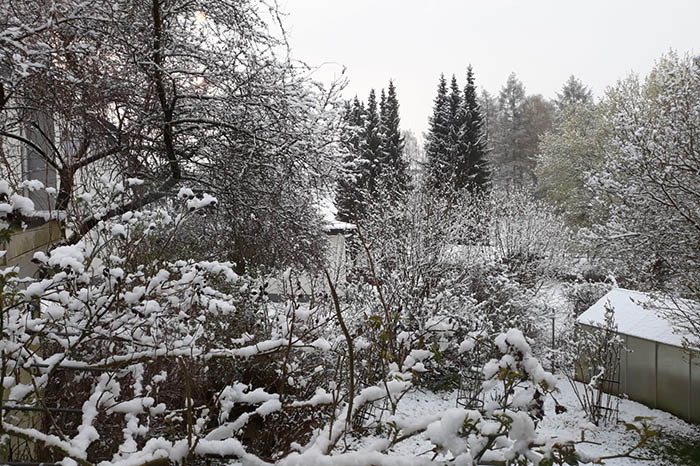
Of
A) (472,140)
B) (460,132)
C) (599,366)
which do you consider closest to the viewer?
(599,366)

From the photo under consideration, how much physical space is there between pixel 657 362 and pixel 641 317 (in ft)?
3.14

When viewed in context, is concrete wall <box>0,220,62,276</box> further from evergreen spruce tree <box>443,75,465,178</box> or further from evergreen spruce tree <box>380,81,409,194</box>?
evergreen spruce tree <box>443,75,465,178</box>

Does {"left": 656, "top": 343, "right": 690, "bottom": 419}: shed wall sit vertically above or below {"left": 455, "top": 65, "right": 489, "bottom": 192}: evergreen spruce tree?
below

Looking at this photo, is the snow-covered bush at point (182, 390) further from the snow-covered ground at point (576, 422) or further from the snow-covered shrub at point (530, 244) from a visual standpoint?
the snow-covered shrub at point (530, 244)

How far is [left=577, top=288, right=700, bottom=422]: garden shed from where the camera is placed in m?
8.77

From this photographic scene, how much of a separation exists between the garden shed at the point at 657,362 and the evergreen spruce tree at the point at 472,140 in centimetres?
1738

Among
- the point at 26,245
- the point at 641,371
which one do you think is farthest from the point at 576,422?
the point at 26,245

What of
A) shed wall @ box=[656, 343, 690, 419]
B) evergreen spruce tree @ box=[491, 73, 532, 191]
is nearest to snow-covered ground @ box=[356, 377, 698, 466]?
shed wall @ box=[656, 343, 690, 419]

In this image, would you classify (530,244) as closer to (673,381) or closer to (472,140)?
(673,381)

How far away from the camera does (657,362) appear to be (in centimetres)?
936

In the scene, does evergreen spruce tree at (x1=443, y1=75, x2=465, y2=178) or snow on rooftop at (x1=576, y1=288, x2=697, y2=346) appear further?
evergreen spruce tree at (x1=443, y1=75, x2=465, y2=178)

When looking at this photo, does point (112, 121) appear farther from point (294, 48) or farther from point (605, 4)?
point (605, 4)

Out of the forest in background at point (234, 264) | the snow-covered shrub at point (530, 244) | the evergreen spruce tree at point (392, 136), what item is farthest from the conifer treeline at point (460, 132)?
the forest in background at point (234, 264)

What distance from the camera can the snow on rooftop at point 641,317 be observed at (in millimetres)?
8703
